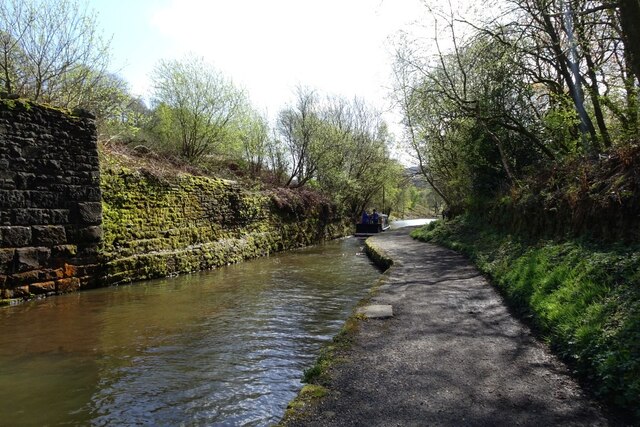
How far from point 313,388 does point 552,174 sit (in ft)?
27.8

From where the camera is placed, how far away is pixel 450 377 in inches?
153

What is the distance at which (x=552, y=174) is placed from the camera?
31.9ft

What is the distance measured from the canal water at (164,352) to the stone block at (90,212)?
1.62 meters

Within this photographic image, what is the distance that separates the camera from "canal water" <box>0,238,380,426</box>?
3.91 metres

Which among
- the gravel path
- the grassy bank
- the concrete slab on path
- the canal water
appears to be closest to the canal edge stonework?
the canal water

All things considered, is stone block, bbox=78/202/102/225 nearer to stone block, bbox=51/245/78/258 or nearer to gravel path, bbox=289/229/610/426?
stone block, bbox=51/245/78/258

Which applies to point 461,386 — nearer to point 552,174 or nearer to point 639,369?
point 639,369

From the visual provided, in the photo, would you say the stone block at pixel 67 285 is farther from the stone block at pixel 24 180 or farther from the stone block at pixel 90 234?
the stone block at pixel 24 180

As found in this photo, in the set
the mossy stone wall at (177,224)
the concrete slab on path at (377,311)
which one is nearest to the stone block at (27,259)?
the mossy stone wall at (177,224)

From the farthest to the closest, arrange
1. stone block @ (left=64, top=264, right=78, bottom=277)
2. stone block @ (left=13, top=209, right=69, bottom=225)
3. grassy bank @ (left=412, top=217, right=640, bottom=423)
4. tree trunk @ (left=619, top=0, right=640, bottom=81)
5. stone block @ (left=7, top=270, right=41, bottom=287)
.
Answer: stone block @ (left=64, top=264, right=78, bottom=277), stone block @ (left=13, top=209, right=69, bottom=225), stone block @ (left=7, top=270, right=41, bottom=287), tree trunk @ (left=619, top=0, right=640, bottom=81), grassy bank @ (left=412, top=217, right=640, bottom=423)

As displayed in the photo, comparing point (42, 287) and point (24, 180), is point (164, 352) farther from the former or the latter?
point (24, 180)

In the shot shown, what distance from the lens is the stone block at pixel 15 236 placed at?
7.92 m

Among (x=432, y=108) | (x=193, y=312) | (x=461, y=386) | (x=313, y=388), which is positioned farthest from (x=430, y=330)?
(x=432, y=108)

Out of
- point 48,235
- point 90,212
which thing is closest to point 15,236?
point 48,235
